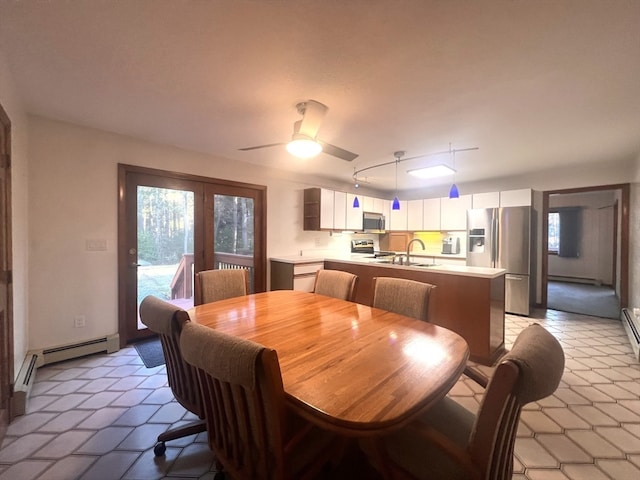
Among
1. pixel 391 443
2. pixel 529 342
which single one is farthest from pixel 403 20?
pixel 391 443

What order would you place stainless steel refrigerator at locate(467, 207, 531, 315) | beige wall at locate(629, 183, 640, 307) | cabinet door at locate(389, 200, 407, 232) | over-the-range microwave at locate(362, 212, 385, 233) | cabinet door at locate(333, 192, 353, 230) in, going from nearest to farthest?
beige wall at locate(629, 183, 640, 307)
stainless steel refrigerator at locate(467, 207, 531, 315)
cabinet door at locate(333, 192, 353, 230)
over-the-range microwave at locate(362, 212, 385, 233)
cabinet door at locate(389, 200, 407, 232)

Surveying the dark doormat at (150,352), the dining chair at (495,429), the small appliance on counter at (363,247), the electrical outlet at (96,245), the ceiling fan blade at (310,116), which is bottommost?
the dark doormat at (150,352)

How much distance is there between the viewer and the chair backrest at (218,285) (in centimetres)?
226

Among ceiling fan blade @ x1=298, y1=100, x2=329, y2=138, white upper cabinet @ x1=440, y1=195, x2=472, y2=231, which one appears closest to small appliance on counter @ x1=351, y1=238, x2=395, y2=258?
white upper cabinet @ x1=440, y1=195, x2=472, y2=231

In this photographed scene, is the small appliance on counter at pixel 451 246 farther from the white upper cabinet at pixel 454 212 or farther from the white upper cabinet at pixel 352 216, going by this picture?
the white upper cabinet at pixel 352 216

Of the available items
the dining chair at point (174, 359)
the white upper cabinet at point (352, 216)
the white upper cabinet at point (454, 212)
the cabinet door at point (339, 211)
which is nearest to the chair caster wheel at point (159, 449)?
the dining chair at point (174, 359)

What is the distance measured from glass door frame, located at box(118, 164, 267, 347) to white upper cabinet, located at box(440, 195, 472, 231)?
3.48 m

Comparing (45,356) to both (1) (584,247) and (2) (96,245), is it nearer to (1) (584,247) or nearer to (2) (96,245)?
(2) (96,245)

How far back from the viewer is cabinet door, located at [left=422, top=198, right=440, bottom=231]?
5.33 metres

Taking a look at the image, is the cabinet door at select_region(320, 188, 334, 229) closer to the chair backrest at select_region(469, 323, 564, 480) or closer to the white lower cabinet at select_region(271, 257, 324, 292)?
the white lower cabinet at select_region(271, 257, 324, 292)

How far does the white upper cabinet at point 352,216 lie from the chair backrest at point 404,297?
9.99 ft

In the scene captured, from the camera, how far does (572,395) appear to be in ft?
6.79

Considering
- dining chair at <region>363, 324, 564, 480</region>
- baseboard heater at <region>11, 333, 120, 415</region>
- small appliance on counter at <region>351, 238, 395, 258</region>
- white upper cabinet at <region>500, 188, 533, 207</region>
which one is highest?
white upper cabinet at <region>500, 188, 533, 207</region>

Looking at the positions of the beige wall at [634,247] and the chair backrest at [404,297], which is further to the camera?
the beige wall at [634,247]
